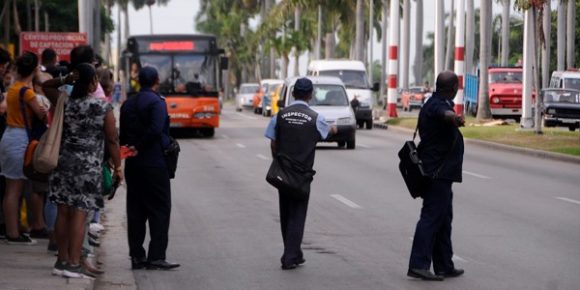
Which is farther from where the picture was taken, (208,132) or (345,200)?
(208,132)

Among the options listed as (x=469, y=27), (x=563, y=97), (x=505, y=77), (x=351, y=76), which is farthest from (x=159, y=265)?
(x=469, y=27)

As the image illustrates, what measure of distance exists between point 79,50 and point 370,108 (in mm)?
35072

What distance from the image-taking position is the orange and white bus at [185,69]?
3650 cm

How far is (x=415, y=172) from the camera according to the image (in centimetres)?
1133

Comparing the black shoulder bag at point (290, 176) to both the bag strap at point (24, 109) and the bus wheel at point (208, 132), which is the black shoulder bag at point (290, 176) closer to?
the bag strap at point (24, 109)

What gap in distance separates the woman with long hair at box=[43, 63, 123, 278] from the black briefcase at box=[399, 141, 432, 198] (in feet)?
8.20

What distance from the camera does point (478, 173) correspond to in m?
25.0

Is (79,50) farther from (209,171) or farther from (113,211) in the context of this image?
(209,171)

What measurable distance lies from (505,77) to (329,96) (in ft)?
76.5

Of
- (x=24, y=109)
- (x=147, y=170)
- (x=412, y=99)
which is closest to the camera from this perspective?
(x=147, y=170)

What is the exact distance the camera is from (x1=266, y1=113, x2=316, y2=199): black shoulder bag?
39.4 ft

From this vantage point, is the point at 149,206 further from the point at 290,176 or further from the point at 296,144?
the point at 296,144

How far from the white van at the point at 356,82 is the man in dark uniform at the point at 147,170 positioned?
34434 millimetres

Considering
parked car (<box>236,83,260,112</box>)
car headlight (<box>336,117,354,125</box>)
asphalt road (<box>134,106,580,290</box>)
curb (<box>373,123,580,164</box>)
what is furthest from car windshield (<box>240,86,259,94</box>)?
asphalt road (<box>134,106,580,290</box>)
